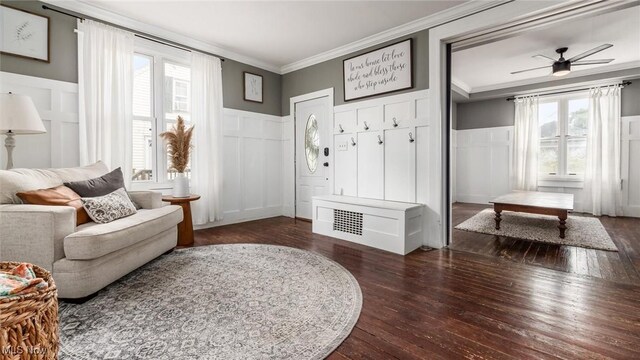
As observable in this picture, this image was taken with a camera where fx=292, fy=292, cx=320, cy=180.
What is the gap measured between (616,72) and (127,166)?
796cm

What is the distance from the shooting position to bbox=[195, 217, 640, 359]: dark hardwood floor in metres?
1.55

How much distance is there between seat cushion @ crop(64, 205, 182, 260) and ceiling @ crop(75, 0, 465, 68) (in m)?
2.32

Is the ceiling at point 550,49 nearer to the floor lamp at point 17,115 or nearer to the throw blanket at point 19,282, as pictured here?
the throw blanket at point 19,282

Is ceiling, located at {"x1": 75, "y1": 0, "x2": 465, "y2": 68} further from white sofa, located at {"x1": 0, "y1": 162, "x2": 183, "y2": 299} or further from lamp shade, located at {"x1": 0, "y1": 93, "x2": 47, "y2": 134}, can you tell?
white sofa, located at {"x1": 0, "y1": 162, "x2": 183, "y2": 299}

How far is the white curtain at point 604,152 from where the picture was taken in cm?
530

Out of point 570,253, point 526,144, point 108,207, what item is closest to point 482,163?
point 526,144

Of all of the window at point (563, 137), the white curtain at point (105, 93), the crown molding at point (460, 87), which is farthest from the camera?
the crown molding at point (460, 87)

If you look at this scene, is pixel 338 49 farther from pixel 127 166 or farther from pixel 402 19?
pixel 127 166

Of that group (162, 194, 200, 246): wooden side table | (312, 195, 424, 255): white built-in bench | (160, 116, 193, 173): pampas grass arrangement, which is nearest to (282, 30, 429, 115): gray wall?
(312, 195, 424, 255): white built-in bench

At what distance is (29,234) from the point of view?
6.36 ft

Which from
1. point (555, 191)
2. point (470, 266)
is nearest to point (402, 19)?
point (470, 266)

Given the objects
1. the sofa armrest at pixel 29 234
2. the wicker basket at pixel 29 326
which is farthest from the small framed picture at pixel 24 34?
the wicker basket at pixel 29 326

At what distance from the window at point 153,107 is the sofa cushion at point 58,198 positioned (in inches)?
48.7

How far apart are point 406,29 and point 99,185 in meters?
3.78
